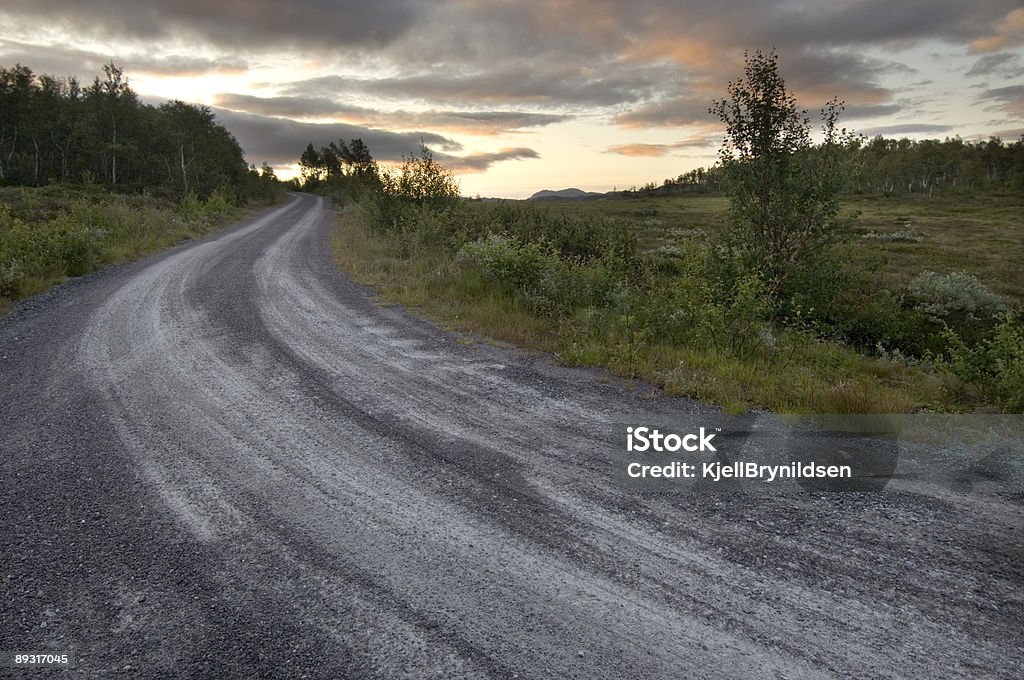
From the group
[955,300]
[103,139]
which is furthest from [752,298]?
[103,139]

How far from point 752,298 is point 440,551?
607cm

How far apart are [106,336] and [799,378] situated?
979cm

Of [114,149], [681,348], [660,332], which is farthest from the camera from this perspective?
[114,149]

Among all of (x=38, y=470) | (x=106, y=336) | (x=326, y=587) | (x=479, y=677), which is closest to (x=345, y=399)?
(x=38, y=470)

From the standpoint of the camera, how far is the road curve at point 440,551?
263cm

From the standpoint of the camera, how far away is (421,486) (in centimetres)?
416

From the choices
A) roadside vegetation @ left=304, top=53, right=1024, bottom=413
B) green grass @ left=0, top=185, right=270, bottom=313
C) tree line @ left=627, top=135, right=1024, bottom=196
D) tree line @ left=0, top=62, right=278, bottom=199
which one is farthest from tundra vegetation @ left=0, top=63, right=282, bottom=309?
tree line @ left=627, top=135, right=1024, bottom=196

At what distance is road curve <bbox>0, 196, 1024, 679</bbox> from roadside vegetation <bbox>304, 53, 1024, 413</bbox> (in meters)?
1.68

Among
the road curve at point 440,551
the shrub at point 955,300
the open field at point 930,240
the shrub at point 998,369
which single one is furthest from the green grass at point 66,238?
the shrub at point 955,300

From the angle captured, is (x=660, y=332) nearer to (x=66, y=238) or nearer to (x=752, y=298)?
(x=752, y=298)

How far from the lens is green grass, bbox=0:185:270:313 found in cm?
1155

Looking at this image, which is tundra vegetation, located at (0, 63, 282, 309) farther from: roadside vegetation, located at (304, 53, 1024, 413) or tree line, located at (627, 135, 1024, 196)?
tree line, located at (627, 135, 1024, 196)

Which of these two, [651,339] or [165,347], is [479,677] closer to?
[651,339]

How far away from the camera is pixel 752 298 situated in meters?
7.61
